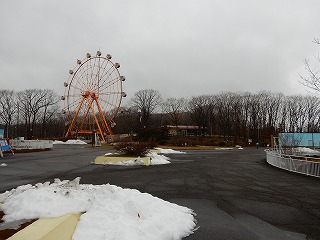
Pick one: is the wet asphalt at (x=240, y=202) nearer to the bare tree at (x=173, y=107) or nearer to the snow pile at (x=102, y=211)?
the snow pile at (x=102, y=211)

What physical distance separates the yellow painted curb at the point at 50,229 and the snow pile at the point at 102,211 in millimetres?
132

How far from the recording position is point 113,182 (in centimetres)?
1070

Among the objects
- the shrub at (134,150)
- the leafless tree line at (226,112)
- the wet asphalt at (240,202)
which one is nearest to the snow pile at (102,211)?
the wet asphalt at (240,202)

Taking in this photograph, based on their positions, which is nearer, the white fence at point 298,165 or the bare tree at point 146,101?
the white fence at point 298,165

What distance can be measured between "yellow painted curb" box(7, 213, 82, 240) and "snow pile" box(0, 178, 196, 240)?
0.13 meters

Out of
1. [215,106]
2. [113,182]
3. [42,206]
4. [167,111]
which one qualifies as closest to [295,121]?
[215,106]

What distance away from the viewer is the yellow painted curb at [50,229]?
3.67 metres

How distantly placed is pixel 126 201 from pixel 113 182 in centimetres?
511

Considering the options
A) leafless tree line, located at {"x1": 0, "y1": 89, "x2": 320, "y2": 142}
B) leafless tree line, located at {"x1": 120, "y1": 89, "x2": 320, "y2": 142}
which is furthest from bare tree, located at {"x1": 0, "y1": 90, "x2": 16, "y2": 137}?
leafless tree line, located at {"x1": 120, "y1": 89, "x2": 320, "y2": 142}

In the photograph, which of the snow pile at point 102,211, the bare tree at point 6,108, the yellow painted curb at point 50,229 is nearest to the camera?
the yellow painted curb at point 50,229

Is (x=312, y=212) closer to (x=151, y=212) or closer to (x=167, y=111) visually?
(x=151, y=212)

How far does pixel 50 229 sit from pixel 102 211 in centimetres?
123

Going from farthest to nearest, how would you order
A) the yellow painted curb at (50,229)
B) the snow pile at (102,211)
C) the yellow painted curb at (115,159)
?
the yellow painted curb at (115,159), the snow pile at (102,211), the yellow painted curb at (50,229)

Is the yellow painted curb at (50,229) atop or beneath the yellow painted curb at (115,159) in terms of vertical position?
atop
